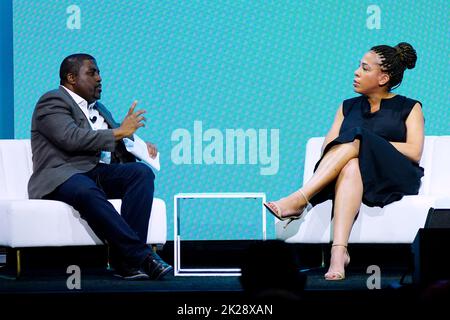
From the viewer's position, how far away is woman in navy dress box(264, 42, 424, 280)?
394cm

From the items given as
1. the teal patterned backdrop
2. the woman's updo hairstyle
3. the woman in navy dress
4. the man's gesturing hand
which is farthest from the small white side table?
the woman's updo hairstyle

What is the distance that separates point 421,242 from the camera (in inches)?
100

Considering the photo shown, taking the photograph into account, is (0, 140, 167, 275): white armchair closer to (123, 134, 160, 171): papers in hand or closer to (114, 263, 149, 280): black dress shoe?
(114, 263, 149, 280): black dress shoe

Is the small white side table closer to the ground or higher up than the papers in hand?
closer to the ground

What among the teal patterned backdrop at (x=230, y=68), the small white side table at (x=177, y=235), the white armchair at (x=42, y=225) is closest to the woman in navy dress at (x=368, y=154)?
the small white side table at (x=177, y=235)

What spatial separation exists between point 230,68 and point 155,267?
1501mm

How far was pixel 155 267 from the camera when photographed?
3912mm

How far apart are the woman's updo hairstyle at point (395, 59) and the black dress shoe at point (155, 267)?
1.50 metres

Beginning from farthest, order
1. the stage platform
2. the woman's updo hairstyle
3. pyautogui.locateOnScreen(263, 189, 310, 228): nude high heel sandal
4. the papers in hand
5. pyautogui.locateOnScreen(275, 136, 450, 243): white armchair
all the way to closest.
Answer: the woman's updo hairstyle → the papers in hand → pyautogui.locateOnScreen(275, 136, 450, 243): white armchair → pyautogui.locateOnScreen(263, 189, 310, 228): nude high heel sandal → the stage platform

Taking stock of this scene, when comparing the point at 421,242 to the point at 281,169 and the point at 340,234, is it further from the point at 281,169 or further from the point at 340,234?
the point at 281,169

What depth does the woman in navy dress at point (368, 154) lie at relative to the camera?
394 centimetres

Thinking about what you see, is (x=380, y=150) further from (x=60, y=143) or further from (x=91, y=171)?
(x=60, y=143)
